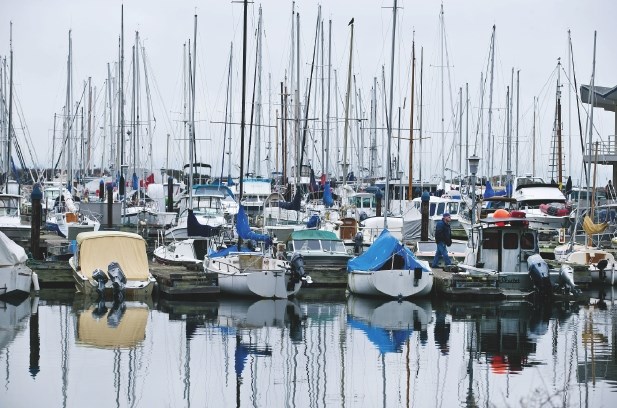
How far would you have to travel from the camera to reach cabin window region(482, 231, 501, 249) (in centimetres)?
3594

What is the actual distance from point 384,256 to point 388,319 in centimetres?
426

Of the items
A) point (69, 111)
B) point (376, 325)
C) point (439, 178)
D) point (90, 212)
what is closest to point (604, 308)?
point (376, 325)

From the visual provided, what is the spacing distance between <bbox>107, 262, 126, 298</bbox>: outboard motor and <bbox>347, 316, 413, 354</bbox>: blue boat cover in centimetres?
785

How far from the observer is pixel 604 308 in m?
34.9

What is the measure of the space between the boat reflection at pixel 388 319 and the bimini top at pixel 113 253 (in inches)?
270

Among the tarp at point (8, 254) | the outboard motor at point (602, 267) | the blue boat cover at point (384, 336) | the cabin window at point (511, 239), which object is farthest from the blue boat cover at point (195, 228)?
the outboard motor at point (602, 267)

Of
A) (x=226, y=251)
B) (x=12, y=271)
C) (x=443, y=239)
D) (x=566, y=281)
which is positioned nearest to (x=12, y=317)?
(x=12, y=271)

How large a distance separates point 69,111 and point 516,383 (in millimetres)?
46329

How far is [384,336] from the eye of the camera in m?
28.4

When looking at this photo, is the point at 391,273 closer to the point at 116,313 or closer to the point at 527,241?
the point at 527,241

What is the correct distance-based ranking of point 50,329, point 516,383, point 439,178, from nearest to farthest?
point 516,383 < point 50,329 < point 439,178

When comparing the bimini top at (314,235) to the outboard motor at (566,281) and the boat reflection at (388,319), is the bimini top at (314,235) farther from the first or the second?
the outboard motor at (566,281)

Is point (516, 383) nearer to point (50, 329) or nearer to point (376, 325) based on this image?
point (376, 325)

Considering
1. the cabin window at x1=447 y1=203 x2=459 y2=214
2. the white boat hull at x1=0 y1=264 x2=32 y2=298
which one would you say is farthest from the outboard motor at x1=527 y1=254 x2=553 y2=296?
the cabin window at x1=447 y1=203 x2=459 y2=214
